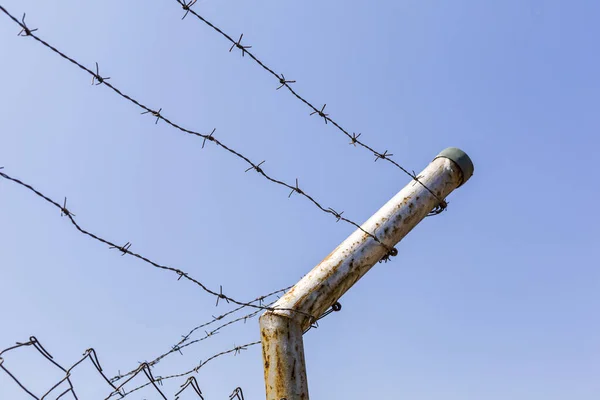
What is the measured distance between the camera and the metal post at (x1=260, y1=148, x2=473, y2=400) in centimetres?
287

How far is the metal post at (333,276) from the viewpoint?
9.42ft

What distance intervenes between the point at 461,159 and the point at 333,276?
1.08 meters

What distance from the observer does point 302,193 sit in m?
3.28

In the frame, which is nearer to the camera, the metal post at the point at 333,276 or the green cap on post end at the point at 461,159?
the metal post at the point at 333,276

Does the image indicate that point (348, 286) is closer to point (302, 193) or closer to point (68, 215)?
point (302, 193)

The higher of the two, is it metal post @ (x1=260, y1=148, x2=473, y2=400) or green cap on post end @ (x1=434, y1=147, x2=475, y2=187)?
green cap on post end @ (x1=434, y1=147, x2=475, y2=187)

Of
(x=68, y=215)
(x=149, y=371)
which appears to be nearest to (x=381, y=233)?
(x=149, y=371)

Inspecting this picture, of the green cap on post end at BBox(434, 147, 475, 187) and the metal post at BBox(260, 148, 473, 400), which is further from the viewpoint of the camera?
the green cap on post end at BBox(434, 147, 475, 187)

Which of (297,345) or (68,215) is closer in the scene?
(68,215)

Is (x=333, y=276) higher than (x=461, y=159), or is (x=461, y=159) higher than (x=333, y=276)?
(x=461, y=159)

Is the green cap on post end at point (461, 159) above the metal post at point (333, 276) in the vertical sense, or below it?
above

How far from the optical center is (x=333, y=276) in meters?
3.08

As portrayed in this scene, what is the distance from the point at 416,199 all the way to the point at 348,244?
474mm

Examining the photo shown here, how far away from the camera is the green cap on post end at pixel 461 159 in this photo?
368 cm
